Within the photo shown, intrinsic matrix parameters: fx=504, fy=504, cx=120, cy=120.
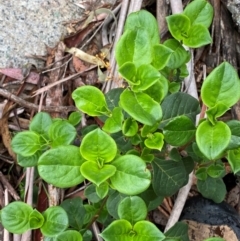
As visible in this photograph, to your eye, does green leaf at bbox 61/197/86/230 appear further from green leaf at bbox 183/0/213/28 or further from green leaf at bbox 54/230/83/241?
green leaf at bbox 183/0/213/28

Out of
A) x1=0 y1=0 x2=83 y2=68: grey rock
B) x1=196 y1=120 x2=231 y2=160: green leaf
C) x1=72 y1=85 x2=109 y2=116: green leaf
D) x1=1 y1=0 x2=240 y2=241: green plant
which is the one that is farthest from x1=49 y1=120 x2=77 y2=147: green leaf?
x1=0 y1=0 x2=83 y2=68: grey rock

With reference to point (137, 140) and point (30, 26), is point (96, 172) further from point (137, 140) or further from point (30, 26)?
point (30, 26)

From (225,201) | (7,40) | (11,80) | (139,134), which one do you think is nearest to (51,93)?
(11,80)

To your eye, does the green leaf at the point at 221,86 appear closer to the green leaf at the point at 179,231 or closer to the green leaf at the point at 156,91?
the green leaf at the point at 156,91

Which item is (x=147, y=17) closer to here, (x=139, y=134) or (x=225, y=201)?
(x=139, y=134)

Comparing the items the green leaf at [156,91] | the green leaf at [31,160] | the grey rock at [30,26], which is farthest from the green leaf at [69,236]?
the grey rock at [30,26]

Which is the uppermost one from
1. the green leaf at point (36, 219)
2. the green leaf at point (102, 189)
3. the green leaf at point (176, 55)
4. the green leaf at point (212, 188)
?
the green leaf at point (176, 55)
